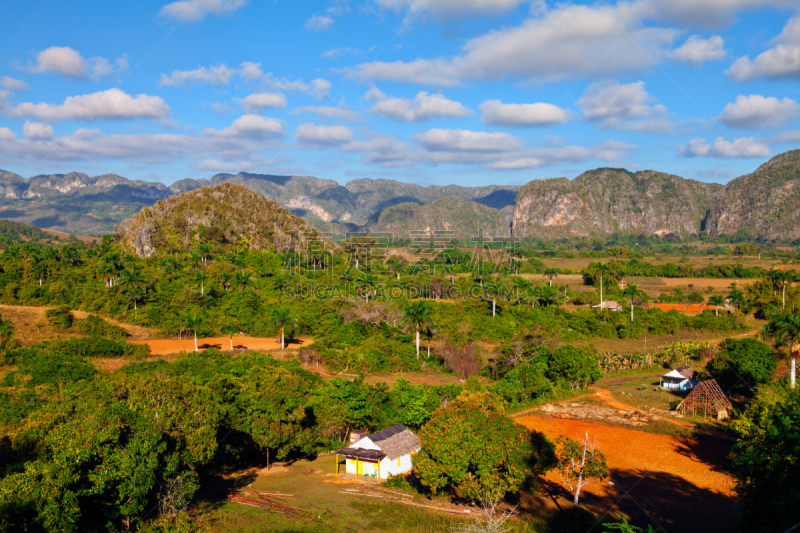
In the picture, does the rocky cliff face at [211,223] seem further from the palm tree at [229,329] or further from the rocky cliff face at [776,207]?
the rocky cliff face at [776,207]

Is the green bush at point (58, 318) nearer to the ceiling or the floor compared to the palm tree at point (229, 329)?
nearer to the ceiling

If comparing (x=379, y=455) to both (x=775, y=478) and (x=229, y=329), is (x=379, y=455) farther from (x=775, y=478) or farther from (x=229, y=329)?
(x=229, y=329)

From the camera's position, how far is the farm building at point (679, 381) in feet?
112

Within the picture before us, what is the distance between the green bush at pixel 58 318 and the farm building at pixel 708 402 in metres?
44.9

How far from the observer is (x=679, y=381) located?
3403 cm

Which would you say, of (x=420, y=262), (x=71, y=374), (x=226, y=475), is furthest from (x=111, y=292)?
(x=420, y=262)

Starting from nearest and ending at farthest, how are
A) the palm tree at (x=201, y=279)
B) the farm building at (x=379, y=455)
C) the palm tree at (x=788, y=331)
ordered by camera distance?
the farm building at (x=379, y=455) < the palm tree at (x=788, y=331) < the palm tree at (x=201, y=279)

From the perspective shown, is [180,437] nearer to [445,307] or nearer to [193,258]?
[445,307]

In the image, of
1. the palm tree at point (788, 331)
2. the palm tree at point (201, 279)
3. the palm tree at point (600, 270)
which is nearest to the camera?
the palm tree at point (788, 331)

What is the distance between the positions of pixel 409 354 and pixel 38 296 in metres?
35.5

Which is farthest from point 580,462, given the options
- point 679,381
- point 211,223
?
point 211,223

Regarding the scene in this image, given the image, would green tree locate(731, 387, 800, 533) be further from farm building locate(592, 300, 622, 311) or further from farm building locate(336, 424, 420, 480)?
farm building locate(592, 300, 622, 311)

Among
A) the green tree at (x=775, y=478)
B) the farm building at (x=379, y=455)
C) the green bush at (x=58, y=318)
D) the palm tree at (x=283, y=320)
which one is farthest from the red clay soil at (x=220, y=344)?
the green tree at (x=775, y=478)

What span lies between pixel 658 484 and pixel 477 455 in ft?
28.0
